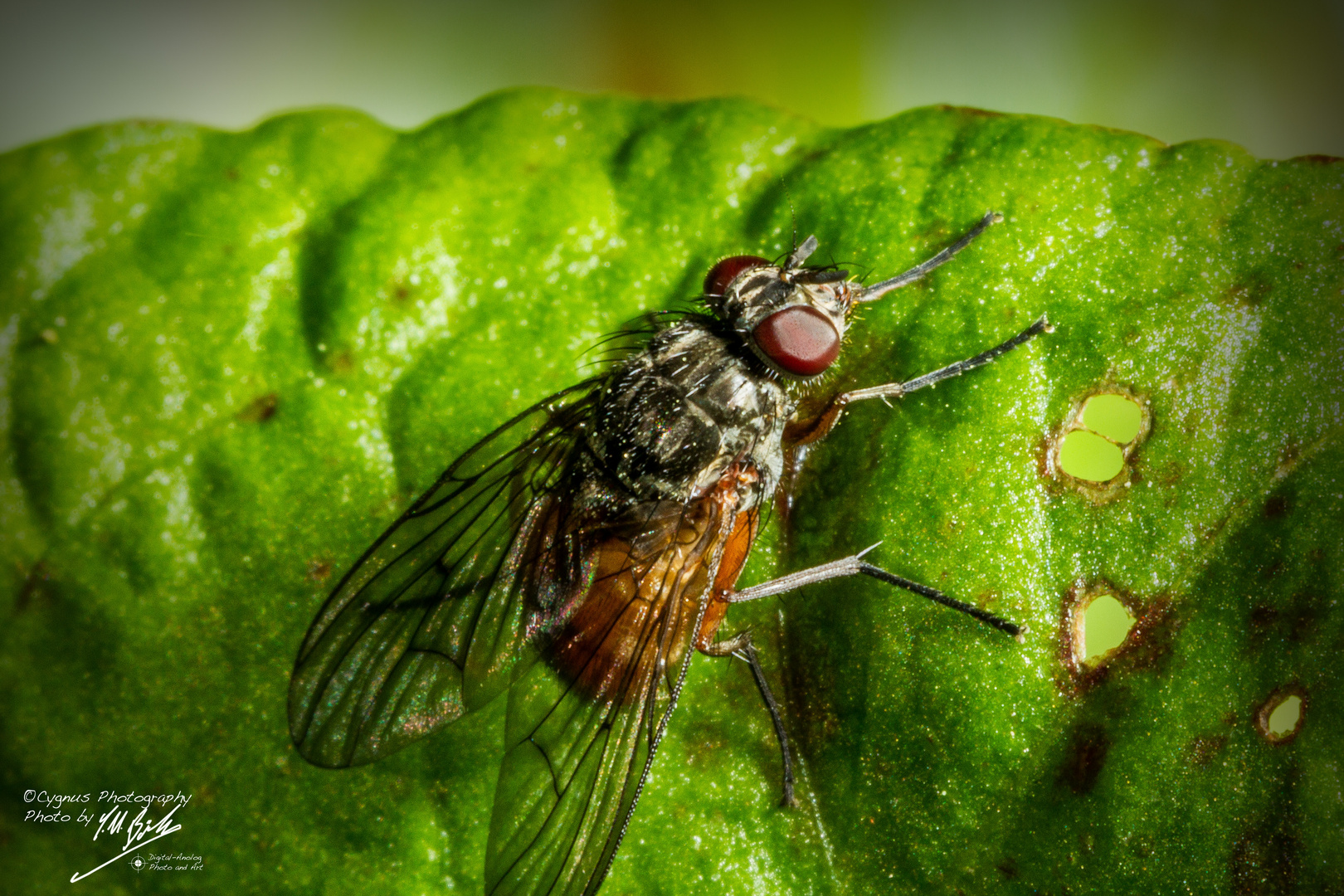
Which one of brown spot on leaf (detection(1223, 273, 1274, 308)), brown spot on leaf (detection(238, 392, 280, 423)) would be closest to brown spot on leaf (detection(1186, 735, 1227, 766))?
brown spot on leaf (detection(1223, 273, 1274, 308))

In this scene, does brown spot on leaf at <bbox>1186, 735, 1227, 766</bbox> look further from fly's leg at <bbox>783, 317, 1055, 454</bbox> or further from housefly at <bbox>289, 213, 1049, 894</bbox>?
fly's leg at <bbox>783, 317, 1055, 454</bbox>

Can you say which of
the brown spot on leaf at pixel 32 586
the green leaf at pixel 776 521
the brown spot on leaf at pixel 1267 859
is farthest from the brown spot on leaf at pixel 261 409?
the brown spot on leaf at pixel 1267 859

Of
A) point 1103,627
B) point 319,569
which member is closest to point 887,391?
point 1103,627

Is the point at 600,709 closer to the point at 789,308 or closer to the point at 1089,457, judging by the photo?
the point at 789,308

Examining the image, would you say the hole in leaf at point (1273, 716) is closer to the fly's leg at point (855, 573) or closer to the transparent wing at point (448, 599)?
the fly's leg at point (855, 573)

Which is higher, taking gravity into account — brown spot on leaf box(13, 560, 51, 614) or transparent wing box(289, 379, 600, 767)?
transparent wing box(289, 379, 600, 767)
